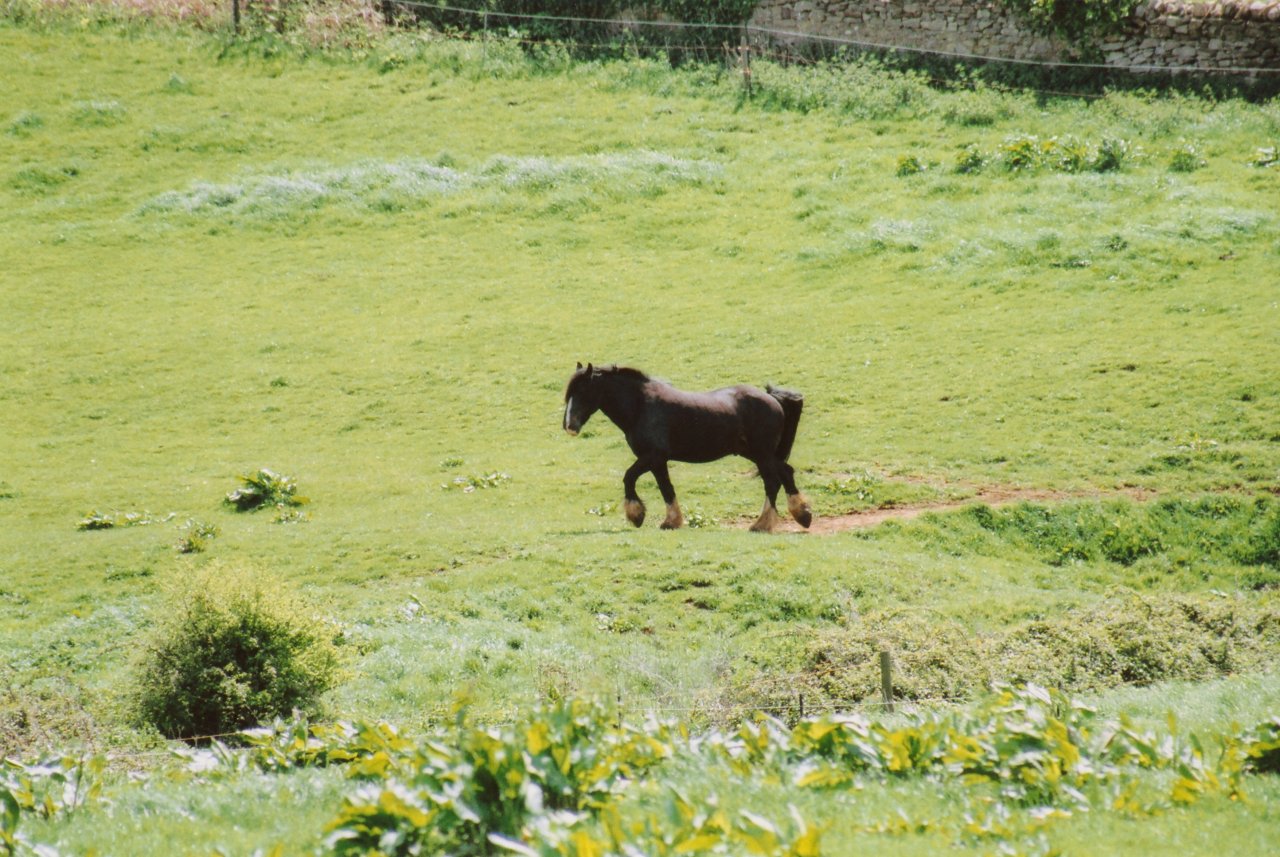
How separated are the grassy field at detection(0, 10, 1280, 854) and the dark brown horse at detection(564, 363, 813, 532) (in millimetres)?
926

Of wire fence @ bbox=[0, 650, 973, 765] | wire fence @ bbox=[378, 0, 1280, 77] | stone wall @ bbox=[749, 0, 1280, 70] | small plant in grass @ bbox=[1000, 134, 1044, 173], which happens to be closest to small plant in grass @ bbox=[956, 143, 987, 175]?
small plant in grass @ bbox=[1000, 134, 1044, 173]

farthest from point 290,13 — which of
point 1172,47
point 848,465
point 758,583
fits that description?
point 758,583

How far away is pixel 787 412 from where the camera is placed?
801 inches

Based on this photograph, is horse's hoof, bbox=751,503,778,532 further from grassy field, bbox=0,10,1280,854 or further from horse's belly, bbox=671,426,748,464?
horse's belly, bbox=671,426,748,464

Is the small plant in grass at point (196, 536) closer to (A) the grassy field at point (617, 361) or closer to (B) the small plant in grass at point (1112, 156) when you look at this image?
(A) the grassy field at point (617, 361)

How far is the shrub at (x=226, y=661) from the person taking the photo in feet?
43.1

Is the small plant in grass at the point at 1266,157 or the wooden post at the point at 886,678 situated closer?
the wooden post at the point at 886,678

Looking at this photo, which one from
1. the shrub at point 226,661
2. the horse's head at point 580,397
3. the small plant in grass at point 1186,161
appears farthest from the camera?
the small plant in grass at point 1186,161

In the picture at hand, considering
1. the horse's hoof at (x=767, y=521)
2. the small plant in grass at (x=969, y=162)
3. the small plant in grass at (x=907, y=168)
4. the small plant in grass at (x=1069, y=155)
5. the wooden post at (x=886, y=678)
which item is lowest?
the horse's hoof at (x=767, y=521)

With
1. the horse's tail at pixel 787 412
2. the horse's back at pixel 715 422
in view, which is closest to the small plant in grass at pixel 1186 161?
the horse's tail at pixel 787 412

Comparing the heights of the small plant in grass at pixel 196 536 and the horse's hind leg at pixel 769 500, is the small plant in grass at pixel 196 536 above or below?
below

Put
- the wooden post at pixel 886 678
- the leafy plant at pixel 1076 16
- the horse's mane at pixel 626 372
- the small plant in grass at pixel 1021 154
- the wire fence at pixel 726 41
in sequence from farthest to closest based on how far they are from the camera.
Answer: the wire fence at pixel 726 41 → the leafy plant at pixel 1076 16 → the small plant in grass at pixel 1021 154 → the horse's mane at pixel 626 372 → the wooden post at pixel 886 678

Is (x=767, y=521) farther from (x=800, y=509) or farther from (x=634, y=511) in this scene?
(x=634, y=511)

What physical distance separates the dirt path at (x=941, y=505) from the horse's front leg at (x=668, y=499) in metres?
1.17
